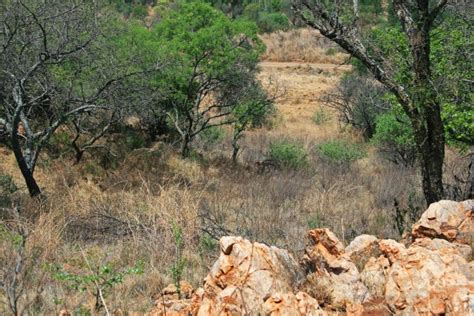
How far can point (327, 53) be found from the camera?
129 ft

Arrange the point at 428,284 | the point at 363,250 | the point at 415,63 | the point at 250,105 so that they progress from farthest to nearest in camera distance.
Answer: the point at 250,105
the point at 415,63
the point at 363,250
the point at 428,284

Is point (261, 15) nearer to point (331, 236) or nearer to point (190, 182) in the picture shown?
point (190, 182)

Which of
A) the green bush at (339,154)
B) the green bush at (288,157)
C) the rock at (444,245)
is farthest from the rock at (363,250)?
the green bush at (339,154)

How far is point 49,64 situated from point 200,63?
5336mm

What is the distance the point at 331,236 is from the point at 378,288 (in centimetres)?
71

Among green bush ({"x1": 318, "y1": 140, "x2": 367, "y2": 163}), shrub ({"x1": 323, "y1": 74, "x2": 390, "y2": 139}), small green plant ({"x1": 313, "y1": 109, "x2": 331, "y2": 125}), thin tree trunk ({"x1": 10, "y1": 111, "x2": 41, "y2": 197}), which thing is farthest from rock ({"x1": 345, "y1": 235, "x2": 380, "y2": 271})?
small green plant ({"x1": 313, "y1": 109, "x2": 331, "y2": 125})

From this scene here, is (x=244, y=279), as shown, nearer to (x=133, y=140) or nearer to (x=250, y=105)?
(x=250, y=105)

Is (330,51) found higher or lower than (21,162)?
higher

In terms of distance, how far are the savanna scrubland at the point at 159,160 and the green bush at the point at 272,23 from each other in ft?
79.2

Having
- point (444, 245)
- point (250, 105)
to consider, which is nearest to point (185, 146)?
point (250, 105)

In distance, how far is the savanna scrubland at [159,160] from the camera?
6.83m

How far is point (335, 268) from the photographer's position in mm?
5203

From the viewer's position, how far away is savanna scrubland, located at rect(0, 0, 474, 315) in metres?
6.83

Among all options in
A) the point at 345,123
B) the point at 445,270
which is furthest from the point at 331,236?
the point at 345,123
